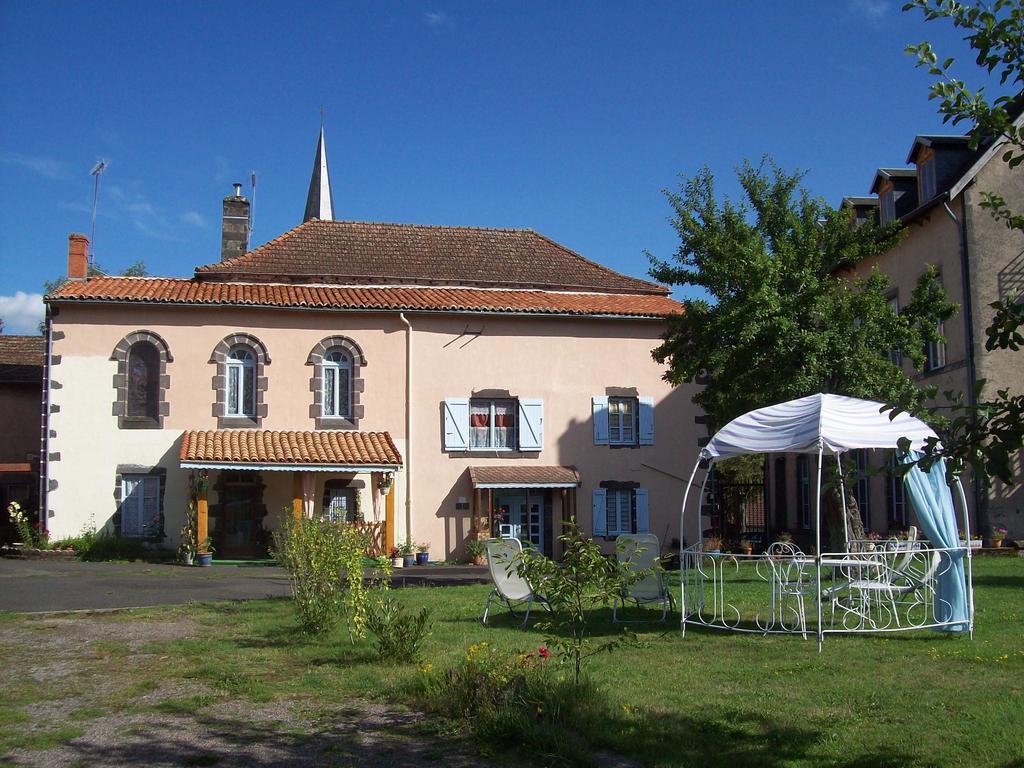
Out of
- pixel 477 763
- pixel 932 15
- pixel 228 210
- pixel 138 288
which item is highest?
pixel 228 210

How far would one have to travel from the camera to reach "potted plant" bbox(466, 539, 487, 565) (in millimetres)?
21281

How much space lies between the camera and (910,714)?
5973mm

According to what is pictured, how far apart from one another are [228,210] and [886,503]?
18.1 metres

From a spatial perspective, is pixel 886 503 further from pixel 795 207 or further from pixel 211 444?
pixel 211 444

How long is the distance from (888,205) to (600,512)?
9.39m

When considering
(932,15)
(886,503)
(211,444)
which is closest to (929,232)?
(886,503)

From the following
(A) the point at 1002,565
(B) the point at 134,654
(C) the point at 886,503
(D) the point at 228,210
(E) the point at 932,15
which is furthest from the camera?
(D) the point at 228,210

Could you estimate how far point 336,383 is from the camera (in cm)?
2234

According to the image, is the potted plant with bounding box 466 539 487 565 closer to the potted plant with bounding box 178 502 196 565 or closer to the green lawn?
the potted plant with bounding box 178 502 196 565

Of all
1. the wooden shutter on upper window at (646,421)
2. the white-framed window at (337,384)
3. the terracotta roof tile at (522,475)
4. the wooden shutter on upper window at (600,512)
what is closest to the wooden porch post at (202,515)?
the white-framed window at (337,384)

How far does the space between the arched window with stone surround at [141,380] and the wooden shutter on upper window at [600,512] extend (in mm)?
9507

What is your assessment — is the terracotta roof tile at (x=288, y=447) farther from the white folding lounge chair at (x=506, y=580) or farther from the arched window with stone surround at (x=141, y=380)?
the white folding lounge chair at (x=506, y=580)

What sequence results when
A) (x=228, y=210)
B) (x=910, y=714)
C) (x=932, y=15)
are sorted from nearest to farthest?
(x=932, y=15) → (x=910, y=714) → (x=228, y=210)

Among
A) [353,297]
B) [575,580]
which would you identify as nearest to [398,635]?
[575,580]
